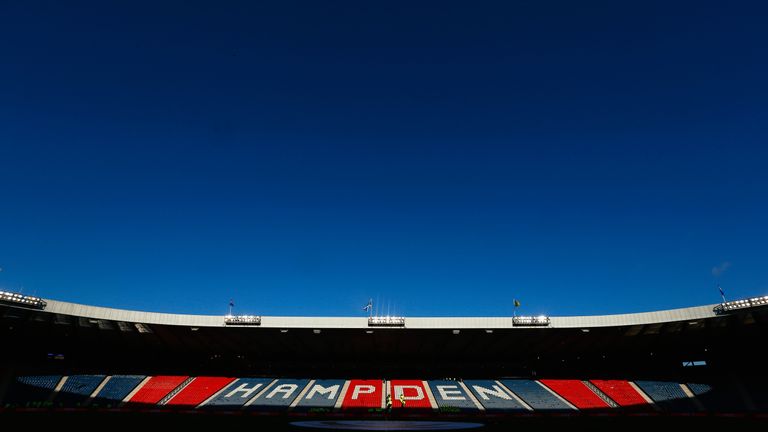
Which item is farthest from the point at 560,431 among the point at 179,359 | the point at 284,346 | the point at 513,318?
the point at 179,359

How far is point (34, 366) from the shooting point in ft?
171

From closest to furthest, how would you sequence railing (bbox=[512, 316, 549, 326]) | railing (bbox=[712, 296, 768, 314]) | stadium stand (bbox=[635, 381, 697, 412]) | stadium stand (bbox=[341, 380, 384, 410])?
1. railing (bbox=[712, 296, 768, 314])
2. stadium stand (bbox=[635, 381, 697, 412])
3. stadium stand (bbox=[341, 380, 384, 410])
4. railing (bbox=[512, 316, 549, 326])

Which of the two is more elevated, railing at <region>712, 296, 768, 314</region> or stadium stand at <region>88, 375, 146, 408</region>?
railing at <region>712, 296, 768, 314</region>

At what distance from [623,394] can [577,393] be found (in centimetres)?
529

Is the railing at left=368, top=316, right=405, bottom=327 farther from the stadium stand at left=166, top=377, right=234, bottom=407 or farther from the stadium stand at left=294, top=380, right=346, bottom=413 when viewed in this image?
the stadium stand at left=166, top=377, right=234, bottom=407

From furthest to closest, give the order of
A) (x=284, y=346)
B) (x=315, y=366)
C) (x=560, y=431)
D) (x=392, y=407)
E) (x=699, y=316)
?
(x=315, y=366) → (x=284, y=346) → (x=392, y=407) → (x=699, y=316) → (x=560, y=431)

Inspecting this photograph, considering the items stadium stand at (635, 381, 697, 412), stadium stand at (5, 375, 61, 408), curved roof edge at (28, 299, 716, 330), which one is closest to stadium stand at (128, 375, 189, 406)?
stadium stand at (5, 375, 61, 408)

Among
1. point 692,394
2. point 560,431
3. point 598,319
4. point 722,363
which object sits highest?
point 598,319

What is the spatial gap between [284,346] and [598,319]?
4012 cm

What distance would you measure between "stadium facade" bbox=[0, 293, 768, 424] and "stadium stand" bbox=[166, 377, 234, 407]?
26 centimetres

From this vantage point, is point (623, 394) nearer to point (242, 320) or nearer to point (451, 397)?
point (451, 397)

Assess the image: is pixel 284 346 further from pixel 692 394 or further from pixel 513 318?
pixel 692 394

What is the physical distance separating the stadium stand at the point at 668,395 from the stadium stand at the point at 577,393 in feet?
20.4

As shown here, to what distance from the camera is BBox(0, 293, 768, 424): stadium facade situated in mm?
44375
